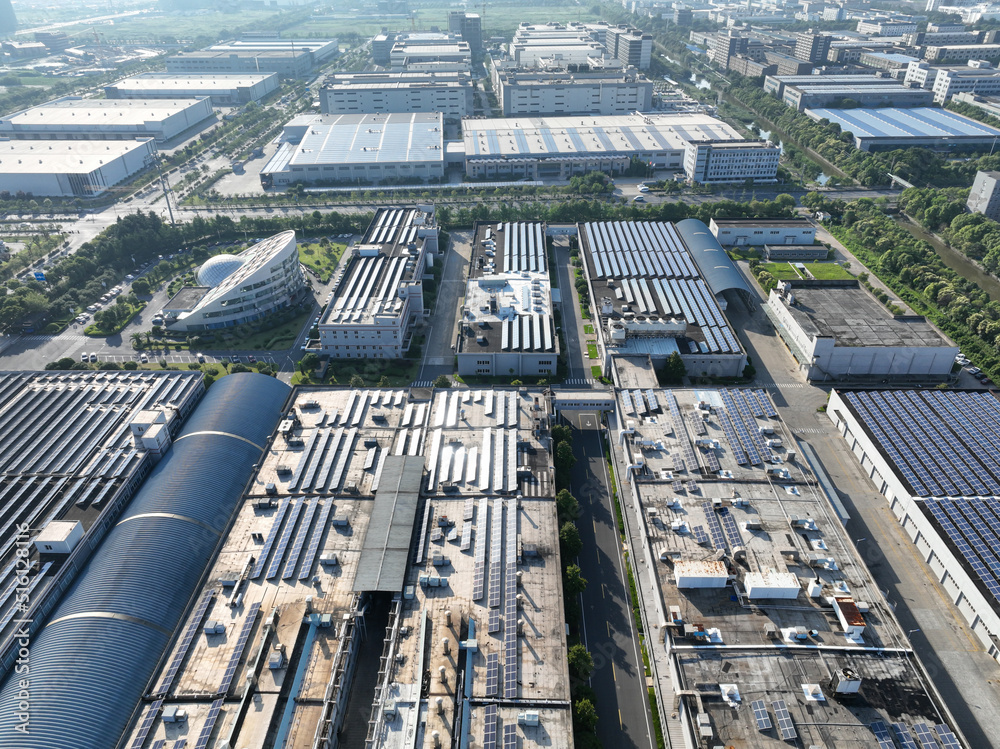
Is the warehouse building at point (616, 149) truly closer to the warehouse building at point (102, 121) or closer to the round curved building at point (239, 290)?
the round curved building at point (239, 290)

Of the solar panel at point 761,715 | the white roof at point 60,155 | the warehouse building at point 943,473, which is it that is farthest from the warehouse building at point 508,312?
the white roof at point 60,155

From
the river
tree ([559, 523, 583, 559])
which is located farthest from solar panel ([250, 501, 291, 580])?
the river

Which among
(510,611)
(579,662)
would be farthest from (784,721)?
(510,611)

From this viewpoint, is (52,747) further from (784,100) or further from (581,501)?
(784,100)

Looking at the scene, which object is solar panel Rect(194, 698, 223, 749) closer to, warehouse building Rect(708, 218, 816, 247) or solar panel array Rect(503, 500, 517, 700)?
solar panel array Rect(503, 500, 517, 700)

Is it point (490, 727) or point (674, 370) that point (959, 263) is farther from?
point (490, 727)

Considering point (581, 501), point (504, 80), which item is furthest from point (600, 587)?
point (504, 80)
